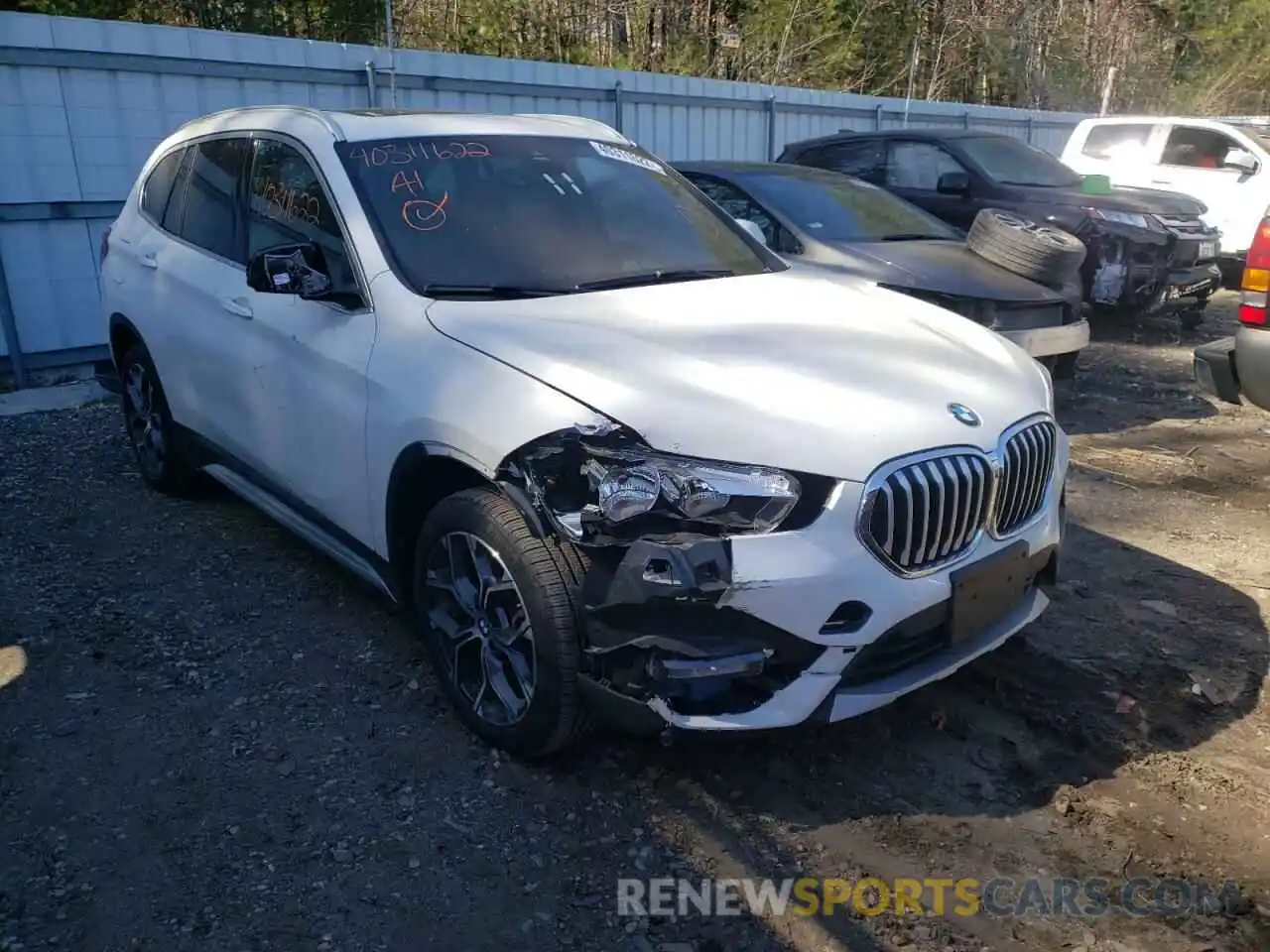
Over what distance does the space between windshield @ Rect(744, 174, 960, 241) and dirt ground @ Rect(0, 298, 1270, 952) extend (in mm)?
3090

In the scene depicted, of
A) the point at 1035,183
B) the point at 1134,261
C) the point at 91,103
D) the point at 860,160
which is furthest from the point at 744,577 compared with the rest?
the point at 1035,183

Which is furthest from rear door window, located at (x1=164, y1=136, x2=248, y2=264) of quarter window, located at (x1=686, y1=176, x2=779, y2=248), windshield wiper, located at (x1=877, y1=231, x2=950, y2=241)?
windshield wiper, located at (x1=877, y1=231, x2=950, y2=241)

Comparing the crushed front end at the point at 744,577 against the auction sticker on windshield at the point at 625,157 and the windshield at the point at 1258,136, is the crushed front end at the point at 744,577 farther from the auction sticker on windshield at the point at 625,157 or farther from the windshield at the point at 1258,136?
the windshield at the point at 1258,136

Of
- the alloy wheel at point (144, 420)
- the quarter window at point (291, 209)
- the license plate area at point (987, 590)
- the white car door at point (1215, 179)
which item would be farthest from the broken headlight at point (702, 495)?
the white car door at point (1215, 179)

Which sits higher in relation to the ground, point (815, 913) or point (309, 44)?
point (309, 44)

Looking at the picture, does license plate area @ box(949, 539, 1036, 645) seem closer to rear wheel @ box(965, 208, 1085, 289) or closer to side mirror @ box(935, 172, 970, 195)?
rear wheel @ box(965, 208, 1085, 289)

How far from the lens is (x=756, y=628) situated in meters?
2.65

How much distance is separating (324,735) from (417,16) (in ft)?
44.7

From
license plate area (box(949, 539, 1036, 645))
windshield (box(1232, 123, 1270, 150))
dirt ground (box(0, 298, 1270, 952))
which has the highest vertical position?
windshield (box(1232, 123, 1270, 150))

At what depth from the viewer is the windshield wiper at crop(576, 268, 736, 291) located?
11.9ft

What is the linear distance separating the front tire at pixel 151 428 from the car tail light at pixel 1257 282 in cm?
488

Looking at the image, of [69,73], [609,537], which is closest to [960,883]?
[609,537]

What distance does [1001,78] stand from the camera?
82.7ft

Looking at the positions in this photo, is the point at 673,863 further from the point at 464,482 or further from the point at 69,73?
the point at 69,73
